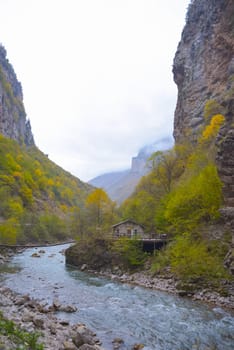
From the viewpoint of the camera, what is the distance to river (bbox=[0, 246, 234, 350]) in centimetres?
1577

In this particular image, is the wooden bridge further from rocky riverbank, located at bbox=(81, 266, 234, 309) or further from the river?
the river

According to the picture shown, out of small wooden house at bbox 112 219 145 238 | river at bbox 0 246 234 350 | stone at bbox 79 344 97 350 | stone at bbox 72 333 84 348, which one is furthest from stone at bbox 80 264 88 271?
stone at bbox 79 344 97 350

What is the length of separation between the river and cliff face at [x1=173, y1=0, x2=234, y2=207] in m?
35.5

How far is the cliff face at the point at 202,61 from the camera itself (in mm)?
56969

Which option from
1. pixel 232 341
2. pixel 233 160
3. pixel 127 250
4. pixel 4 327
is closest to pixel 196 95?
pixel 233 160

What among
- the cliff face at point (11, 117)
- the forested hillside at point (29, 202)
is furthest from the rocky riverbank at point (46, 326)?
the cliff face at point (11, 117)

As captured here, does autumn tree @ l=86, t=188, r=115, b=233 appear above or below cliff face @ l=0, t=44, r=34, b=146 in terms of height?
below

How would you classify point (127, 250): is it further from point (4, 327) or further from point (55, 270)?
point (4, 327)

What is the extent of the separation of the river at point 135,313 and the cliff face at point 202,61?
35.5 m

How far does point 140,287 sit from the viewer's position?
2827 cm

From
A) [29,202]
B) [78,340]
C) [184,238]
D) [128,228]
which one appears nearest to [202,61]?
[128,228]

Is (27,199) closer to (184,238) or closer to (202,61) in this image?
(202,61)

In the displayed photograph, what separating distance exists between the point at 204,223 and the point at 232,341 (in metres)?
18.6

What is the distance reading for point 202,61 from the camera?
63625mm
